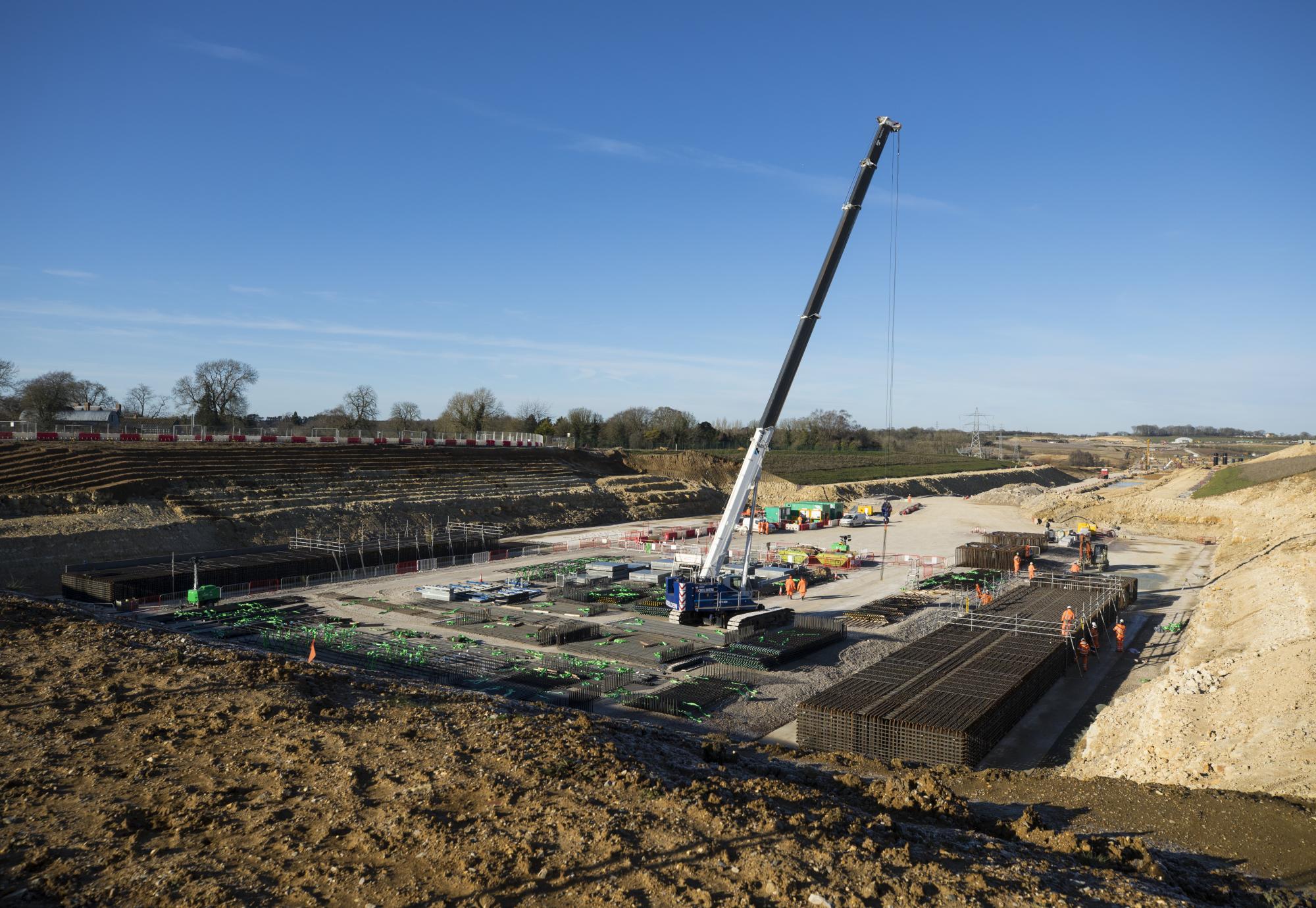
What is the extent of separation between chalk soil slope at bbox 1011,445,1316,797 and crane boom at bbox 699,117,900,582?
12.9 m

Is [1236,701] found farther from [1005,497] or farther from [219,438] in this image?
[1005,497]

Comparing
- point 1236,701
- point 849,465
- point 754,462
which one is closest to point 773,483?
point 849,465

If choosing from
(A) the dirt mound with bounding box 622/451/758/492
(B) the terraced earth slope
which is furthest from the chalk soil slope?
(A) the dirt mound with bounding box 622/451/758/492

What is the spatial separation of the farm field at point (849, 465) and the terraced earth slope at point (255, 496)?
2588cm

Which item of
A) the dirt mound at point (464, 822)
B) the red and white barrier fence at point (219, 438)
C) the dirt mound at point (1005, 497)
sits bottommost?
the dirt mound at point (1005, 497)

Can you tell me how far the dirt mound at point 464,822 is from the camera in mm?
8789

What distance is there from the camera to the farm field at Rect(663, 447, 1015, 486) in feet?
318

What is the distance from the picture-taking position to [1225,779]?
1473 centimetres

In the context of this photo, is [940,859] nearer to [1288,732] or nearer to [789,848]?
[789,848]

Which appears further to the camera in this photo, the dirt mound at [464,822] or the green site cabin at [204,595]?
the green site cabin at [204,595]

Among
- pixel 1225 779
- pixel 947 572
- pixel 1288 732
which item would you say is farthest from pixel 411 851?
pixel 947 572

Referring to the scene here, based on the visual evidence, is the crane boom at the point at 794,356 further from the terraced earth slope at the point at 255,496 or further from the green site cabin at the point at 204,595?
the terraced earth slope at the point at 255,496

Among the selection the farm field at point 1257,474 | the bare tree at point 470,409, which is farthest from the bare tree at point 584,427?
the farm field at point 1257,474

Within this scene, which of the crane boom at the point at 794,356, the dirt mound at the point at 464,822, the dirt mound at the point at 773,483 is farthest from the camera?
the dirt mound at the point at 773,483
